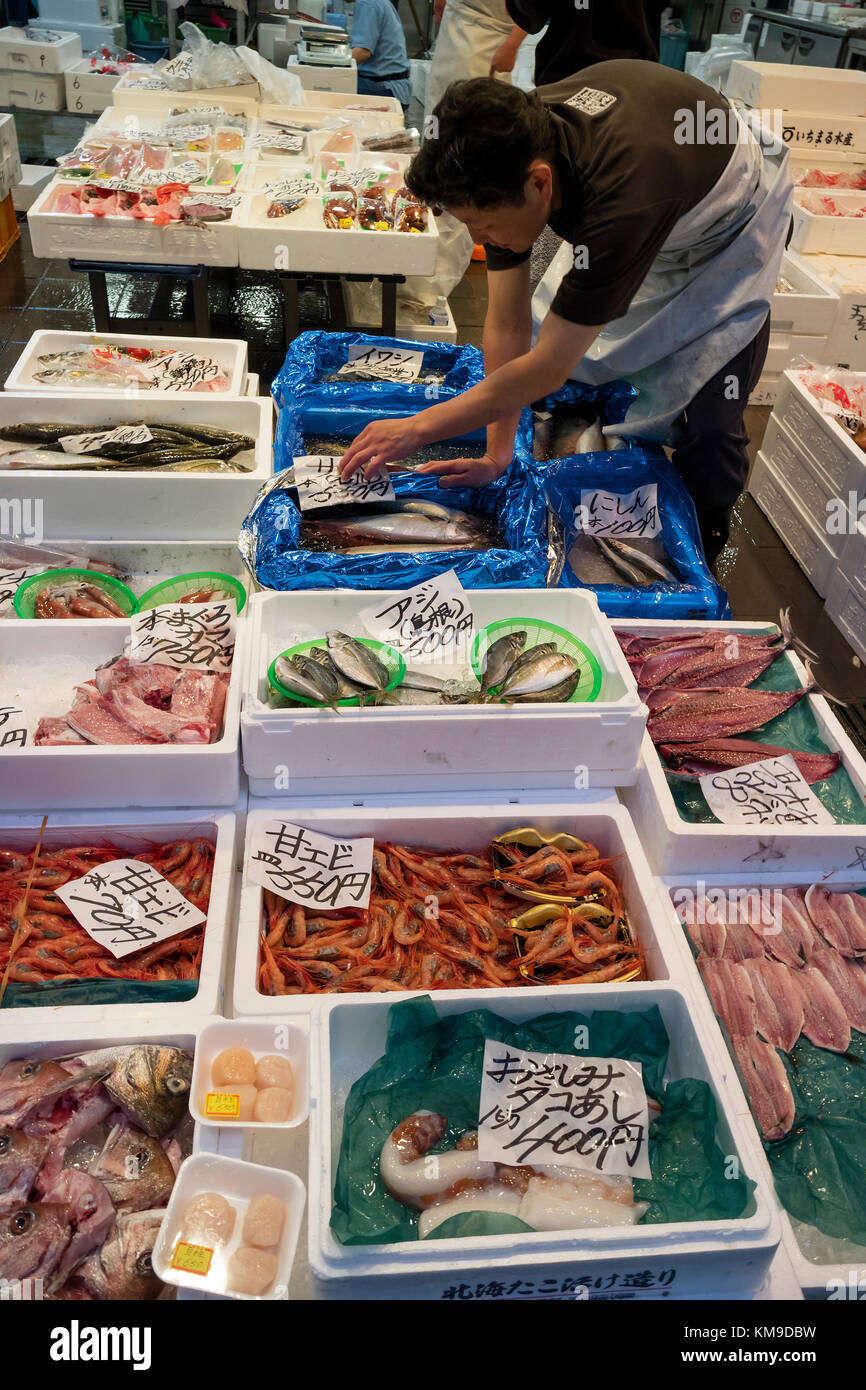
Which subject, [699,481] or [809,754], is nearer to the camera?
[809,754]

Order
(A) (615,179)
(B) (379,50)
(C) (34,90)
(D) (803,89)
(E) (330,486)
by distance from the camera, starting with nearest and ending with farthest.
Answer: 1. (A) (615,179)
2. (E) (330,486)
3. (D) (803,89)
4. (B) (379,50)
5. (C) (34,90)

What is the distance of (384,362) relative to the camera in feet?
12.5

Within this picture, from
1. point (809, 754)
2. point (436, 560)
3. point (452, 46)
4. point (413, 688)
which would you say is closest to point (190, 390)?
point (436, 560)

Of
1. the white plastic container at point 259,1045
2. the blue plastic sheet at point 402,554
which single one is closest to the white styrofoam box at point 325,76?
the blue plastic sheet at point 402,554

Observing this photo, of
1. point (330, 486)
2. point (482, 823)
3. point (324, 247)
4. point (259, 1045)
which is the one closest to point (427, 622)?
point (482, 823)

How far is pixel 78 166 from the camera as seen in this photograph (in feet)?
17.4

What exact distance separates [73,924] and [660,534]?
246 cm

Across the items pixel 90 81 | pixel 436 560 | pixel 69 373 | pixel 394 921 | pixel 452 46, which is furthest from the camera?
pixel 90 81

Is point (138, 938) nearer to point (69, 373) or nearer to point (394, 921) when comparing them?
point (394, 921)

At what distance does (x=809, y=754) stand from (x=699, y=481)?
1627 mm

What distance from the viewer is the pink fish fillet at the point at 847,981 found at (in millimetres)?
2025

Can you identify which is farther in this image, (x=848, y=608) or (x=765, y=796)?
(x=848, y=608)

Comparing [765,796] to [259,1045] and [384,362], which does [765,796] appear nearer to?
[259,1045]

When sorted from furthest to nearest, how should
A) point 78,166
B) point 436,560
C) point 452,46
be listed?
point 452,46, point 78,166, point 436,560
